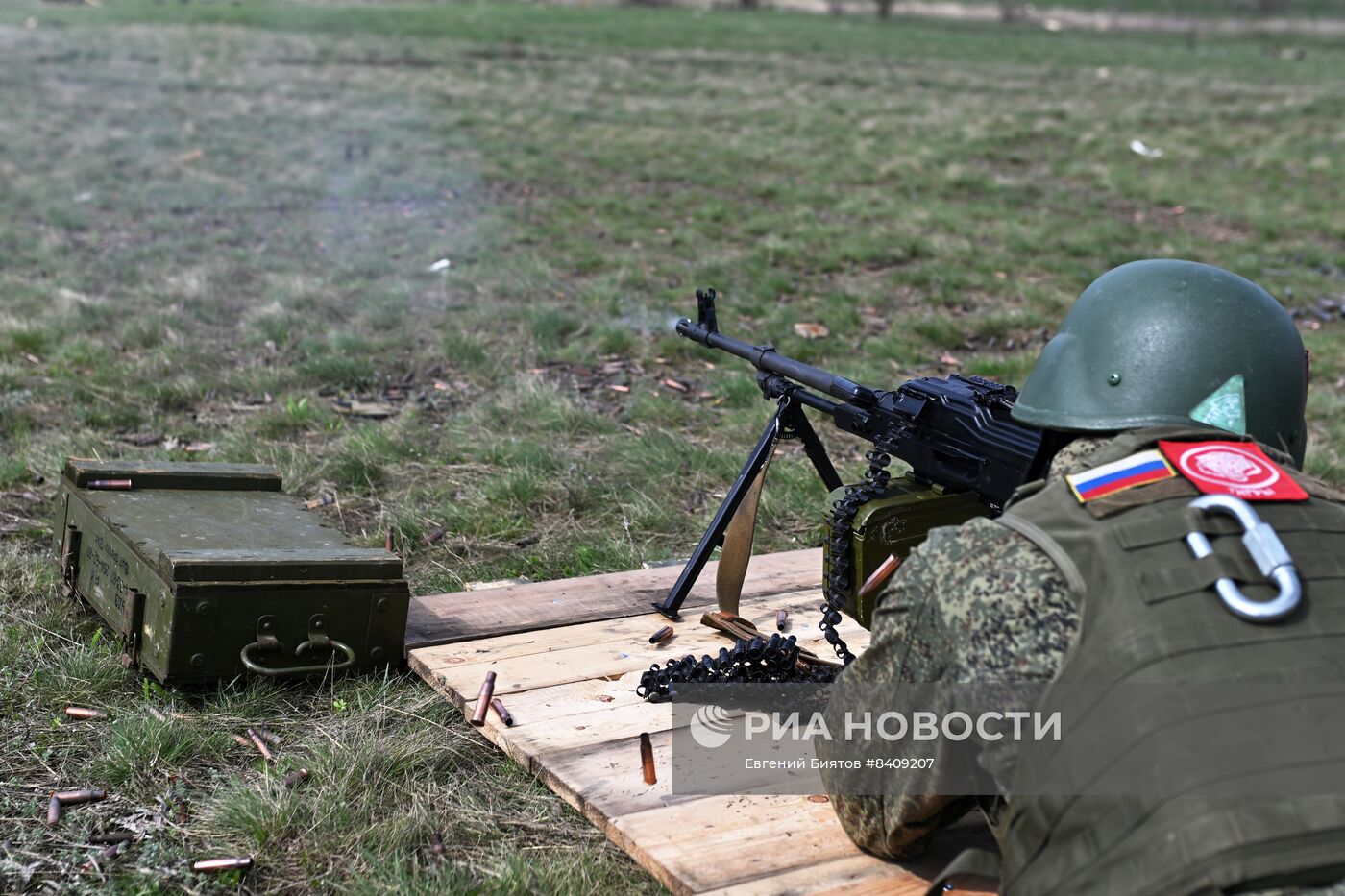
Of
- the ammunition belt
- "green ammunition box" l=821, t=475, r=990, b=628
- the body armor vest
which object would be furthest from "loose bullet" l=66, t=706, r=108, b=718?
the body armor vest

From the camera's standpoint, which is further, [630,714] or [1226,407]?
[630,714]

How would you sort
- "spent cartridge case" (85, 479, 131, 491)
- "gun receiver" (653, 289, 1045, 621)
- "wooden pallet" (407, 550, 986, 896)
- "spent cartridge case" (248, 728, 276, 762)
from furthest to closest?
"spent cartridge case" (85, 479, 131, 491), "spent cartridge case" (248, 728, 276, 762), "gun receiver" (653, 289, 1045, 621), "wooden pallet" (407, 550, 986, 896)

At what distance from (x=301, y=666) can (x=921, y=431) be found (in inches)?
74.8

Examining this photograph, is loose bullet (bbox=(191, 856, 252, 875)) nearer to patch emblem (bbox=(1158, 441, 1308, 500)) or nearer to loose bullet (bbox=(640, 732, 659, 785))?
loose bullet (bbox=(640, 732, 659, 785))

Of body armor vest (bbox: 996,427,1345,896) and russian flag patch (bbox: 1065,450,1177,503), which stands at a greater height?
russian flag patch (bbox: 1065,450,1177,503)

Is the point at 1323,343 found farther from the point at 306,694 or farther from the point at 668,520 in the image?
the point at 306,694

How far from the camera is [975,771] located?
246 cm

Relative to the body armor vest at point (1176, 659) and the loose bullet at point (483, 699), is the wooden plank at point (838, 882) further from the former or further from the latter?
the loose bullet at point (483, 699)

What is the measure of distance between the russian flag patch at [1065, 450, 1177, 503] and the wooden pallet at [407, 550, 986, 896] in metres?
0.99

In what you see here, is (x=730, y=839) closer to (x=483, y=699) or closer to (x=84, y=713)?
(x=483, y=699)

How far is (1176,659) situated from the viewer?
206 centimetres

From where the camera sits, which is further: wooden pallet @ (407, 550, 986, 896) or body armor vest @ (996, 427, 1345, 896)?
wooden pallet @ (407, 550, 986, 896)

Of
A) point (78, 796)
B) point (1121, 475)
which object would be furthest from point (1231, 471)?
point (78, 796)

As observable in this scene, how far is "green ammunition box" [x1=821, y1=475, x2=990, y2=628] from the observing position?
358cm
